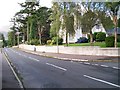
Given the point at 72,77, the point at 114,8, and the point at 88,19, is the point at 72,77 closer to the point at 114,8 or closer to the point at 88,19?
the point at 114,8

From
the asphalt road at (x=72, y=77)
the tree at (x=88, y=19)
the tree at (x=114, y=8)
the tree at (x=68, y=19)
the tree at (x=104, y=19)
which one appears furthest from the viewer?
the tree at (x=68, y=19)

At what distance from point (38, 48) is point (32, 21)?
23.4 metres

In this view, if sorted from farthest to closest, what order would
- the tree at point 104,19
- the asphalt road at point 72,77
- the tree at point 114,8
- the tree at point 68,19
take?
the tree at point 68,19 → the tree at point 104,19 → the tree at point 114,8 → the asphalt road at point 72,77

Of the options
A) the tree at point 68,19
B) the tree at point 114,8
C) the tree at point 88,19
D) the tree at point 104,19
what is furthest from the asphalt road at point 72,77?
the tree at point 68,19

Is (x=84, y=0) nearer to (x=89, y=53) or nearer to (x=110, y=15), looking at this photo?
(x=110, y=15)

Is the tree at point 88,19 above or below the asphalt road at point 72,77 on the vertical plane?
above

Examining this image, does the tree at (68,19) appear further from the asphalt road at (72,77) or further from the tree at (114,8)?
the asphalt road at (72,77)

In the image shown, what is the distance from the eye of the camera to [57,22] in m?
46.6

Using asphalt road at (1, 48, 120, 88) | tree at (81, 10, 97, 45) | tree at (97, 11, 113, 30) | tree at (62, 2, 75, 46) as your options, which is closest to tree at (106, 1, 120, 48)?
tree at (97, 11, 113, 30)

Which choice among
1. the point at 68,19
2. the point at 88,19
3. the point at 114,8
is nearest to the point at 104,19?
the point at 88,19

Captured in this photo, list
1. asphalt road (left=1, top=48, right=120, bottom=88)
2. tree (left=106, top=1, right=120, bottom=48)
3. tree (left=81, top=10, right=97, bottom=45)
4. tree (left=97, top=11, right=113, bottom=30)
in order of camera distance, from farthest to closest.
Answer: tree (left=81, top=10, right=97, bottom=45), tree (left=97, top=11, right=113, bottom=30), tree (left=106, top=1, right=120, bottom=48), asphalt road (left=1, top=48, right=120, bottom=88)

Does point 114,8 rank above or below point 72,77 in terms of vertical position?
above

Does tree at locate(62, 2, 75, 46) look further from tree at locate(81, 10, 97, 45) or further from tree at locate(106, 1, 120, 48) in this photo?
tree at locate(106, 1, 120, 48)

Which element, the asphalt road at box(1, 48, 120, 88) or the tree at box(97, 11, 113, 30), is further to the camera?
the tree at box(97, 11, 113, 30)
